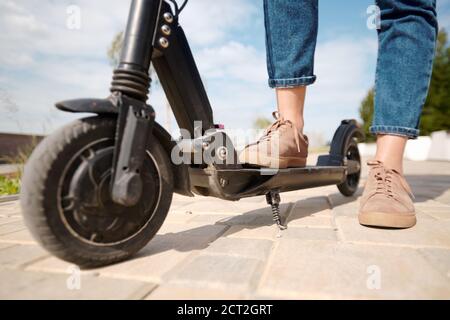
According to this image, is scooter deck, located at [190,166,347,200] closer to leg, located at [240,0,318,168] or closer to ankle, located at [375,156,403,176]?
Result: leg, located at [240,0,318,168]

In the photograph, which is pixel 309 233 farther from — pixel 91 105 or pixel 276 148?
pixel 91 105

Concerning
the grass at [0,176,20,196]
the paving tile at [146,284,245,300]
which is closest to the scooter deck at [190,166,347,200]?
the paving tile at [146,284,245,300]


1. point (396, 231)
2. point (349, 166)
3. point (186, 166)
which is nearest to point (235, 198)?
point (186, 166)

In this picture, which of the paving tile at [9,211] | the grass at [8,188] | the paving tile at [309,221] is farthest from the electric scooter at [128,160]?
the grass at [8,188]

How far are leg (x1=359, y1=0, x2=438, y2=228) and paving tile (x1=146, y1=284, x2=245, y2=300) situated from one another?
1060mm

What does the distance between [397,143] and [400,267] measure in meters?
0.91

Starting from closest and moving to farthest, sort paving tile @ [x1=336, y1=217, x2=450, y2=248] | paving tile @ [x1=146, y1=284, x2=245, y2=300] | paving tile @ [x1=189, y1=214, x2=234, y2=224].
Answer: paving tile @ [x1=146, y1=284, x2=245, y2=300], paving tile @ [x1=336, y1=217, x2=450, y2=248], paving tile @ [x1=189, y1=214, x2=234, y2=224]

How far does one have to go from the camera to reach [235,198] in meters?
1.33

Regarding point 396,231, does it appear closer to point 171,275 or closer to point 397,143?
point 397,143

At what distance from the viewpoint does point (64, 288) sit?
2.60 feet

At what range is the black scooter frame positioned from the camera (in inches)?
35.5

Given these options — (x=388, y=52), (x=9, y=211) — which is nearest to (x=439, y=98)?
(x=388, y=52)
